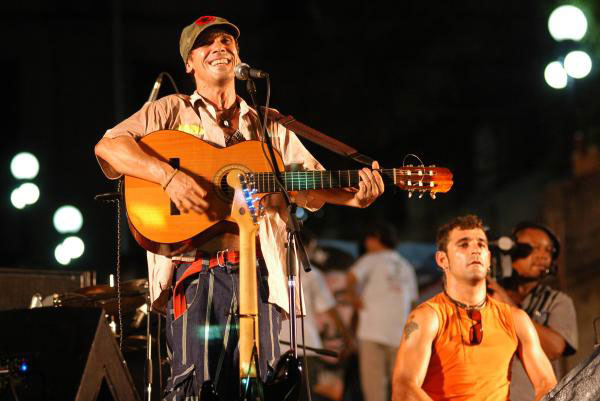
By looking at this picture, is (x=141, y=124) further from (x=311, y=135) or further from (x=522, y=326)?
(x=522, y=326)

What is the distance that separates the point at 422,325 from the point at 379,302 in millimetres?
4912

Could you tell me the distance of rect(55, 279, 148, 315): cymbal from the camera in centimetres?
672

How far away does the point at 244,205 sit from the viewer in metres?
5.39

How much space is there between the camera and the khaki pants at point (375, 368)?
11.1 m

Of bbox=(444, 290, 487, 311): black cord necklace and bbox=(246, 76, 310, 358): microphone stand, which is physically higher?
bbox=(246, 76, 310, 358): microphone stand

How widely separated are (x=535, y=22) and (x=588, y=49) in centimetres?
701

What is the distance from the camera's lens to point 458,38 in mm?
19406

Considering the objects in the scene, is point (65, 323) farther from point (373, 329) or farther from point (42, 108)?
point (42, 108)

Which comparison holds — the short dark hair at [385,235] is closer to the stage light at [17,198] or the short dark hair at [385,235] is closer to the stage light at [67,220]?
the stage light at [67,220]

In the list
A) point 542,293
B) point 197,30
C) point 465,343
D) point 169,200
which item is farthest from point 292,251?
point 542,293

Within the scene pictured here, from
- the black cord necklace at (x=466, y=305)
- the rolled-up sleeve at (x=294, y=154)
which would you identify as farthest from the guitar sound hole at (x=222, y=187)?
the black cord necklace at (x=466, y=305)

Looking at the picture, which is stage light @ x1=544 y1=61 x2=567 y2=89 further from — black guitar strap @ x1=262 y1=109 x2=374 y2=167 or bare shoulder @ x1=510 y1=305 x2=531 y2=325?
black guitar strap @ x1=262 y1=109 x2=374 y2=167

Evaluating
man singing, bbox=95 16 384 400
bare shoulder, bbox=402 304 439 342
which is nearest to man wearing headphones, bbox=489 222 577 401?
bare shoulder, bbox=402 304 439 342

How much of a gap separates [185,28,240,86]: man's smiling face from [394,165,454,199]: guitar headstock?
1.12 meters
